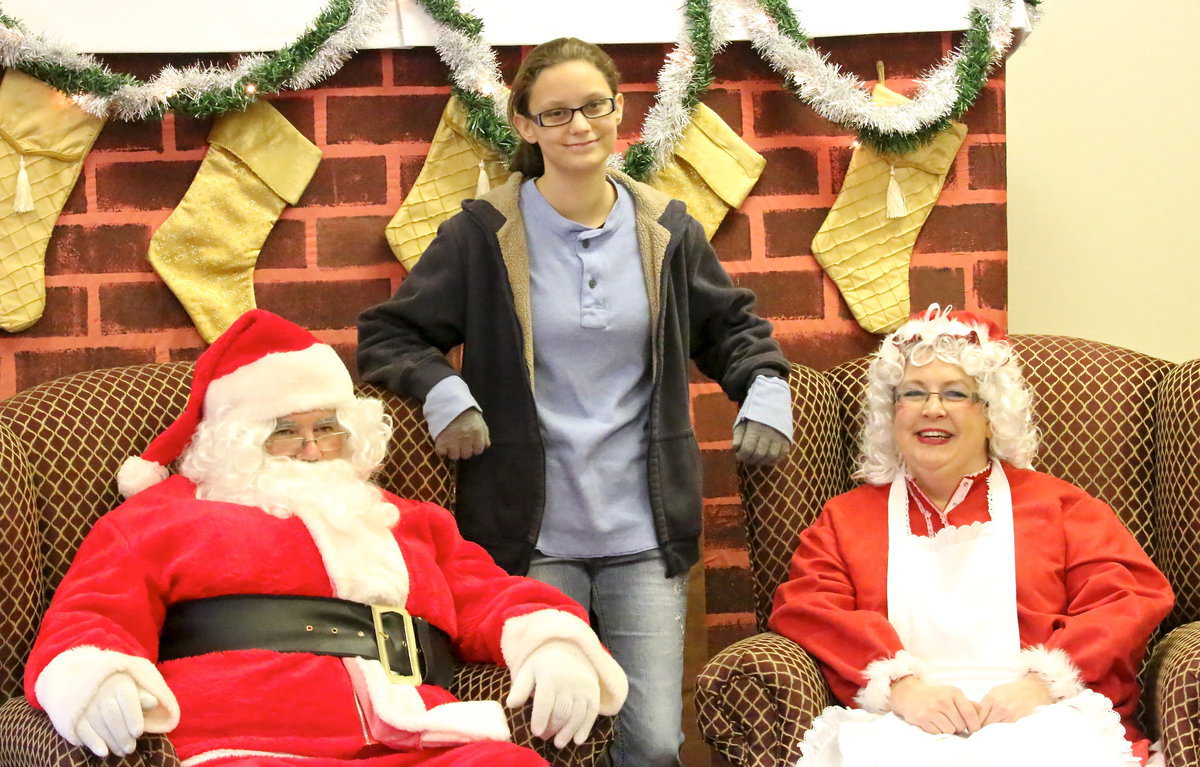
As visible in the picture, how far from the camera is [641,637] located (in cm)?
250

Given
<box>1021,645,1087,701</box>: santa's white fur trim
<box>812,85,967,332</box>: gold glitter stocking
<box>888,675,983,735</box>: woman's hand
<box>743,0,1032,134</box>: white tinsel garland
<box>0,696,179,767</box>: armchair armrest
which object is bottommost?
<box>888,675,983,735</box>: woman's hand

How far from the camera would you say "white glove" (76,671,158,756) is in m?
1.86

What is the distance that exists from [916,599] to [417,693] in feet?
3.31

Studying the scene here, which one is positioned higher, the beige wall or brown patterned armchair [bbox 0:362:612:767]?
the beige wall

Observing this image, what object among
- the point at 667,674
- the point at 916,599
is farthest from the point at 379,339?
the point at 916,599

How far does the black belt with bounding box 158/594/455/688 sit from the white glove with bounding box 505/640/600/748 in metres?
0.22

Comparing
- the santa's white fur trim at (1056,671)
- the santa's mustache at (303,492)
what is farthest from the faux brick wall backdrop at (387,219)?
the santa's white fur trim at (1056,671)

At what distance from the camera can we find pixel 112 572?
2096 millimetres

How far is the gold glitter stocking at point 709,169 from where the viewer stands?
3104 mm

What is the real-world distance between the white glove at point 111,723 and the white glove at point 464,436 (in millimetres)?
799

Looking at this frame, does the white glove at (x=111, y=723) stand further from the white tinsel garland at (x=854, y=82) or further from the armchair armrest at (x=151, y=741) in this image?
the white tinsel garland at (x=854, y=82)

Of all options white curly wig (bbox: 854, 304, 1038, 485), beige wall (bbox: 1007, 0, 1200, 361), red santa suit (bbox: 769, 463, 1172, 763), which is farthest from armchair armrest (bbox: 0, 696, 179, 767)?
beige wall (bbox: 1007, 0, 1200, 361)

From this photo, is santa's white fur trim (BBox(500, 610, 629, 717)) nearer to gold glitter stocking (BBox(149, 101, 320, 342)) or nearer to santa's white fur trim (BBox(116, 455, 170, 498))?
santa's white fur trim (BBox(116, 455, 170, 498))

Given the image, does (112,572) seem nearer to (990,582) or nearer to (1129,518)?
(990,582)
